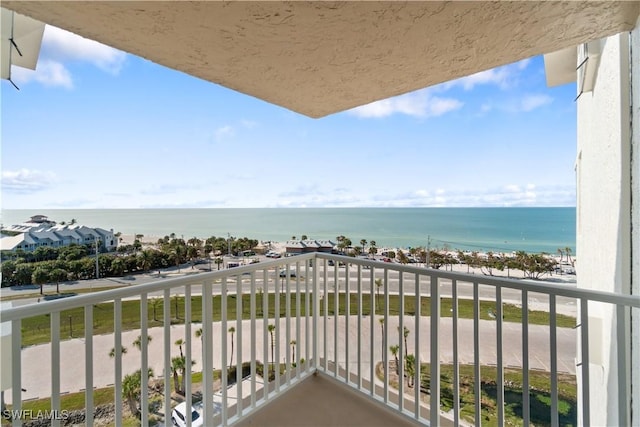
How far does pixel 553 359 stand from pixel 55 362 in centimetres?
235

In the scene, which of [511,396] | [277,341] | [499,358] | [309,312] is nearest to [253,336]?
[277,341]

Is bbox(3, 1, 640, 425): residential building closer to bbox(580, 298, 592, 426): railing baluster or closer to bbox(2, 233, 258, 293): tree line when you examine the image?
bbox(580, 298, 592, 426): railing baluster

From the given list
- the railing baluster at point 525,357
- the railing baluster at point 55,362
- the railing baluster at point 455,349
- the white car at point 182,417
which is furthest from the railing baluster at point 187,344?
the railing baluster at point 525,357

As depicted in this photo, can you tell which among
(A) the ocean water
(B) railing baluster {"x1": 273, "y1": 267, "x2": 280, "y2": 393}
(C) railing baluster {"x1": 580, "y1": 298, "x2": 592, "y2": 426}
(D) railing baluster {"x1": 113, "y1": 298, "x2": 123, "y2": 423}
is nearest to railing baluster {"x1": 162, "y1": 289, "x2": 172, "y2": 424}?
(D) railing baluster {"x1": 113, "y1": 298, "x2": 123, "y2": 423}

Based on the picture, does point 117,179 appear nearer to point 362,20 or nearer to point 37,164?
point 37,164

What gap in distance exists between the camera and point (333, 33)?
4.13 ft

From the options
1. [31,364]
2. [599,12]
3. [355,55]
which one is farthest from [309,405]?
[599,12]

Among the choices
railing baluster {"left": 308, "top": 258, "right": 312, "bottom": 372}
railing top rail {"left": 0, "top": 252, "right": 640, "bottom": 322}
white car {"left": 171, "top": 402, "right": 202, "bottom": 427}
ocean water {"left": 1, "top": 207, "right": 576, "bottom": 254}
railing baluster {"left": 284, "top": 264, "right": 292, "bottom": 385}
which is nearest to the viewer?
railing top rail {"left": 0, "top": 252, "right": 640, "bottom": 322}

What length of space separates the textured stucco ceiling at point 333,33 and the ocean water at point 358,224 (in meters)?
1.46

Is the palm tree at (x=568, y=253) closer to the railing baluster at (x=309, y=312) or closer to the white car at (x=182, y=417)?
the railing baluster at (x=309, y=312)

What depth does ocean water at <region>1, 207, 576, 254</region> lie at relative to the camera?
3.23 meters

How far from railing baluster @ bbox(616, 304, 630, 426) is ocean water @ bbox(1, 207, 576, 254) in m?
2.54

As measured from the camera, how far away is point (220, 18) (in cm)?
114

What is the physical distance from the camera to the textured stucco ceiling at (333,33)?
3.59 feet
